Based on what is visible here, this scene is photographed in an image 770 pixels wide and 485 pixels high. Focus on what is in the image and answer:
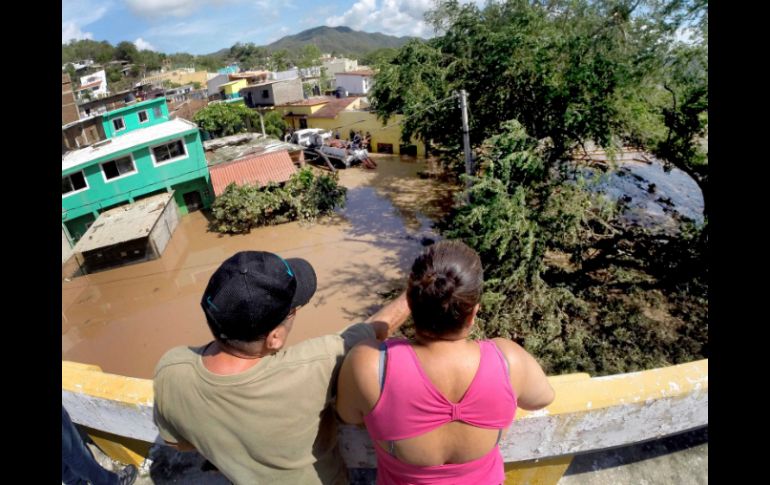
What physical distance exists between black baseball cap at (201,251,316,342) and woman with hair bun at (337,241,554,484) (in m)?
0.31

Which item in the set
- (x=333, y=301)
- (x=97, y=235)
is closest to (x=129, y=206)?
(x=97, y=235)

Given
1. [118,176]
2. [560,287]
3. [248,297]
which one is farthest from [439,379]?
[118,176]

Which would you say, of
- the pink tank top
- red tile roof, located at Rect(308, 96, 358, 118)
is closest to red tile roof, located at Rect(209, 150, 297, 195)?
red tile roof, located at Rect(308, 96, 358, 118)

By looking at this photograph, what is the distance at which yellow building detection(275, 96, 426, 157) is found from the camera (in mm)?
25231

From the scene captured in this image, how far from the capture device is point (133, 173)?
16.6 meters

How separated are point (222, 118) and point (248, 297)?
30.2 metres

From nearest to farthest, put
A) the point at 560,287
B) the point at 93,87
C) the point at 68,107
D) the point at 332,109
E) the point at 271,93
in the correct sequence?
the point at 560,287 < the point at 68,107 < the point at 332,109 < the point at 271,93 < the point at 93,87

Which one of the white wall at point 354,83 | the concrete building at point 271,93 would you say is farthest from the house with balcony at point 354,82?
the concrete building at point 271,93

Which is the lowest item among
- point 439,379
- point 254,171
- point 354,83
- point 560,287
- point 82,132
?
point 560,287

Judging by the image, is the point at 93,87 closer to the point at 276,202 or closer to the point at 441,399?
the point at 276,202

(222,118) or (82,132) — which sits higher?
(82,132)

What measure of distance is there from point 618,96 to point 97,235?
15.8 m

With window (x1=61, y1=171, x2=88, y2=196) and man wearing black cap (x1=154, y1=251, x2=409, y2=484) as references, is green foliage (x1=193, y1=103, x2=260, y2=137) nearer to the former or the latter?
window (x1=61, y1=171, x2=88, y2=196)
